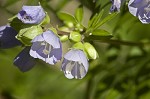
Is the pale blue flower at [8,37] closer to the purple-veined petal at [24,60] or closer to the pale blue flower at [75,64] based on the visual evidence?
the purple-veined petal at [24,60]

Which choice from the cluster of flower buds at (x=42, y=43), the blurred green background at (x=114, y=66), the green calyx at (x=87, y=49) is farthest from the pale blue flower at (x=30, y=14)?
the blurred green background at (x=114, y=66)

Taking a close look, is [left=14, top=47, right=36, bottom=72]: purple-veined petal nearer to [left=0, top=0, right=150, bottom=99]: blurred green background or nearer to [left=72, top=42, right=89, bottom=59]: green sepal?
[left=72, top=42, right=89, bottom=59]: green sepal

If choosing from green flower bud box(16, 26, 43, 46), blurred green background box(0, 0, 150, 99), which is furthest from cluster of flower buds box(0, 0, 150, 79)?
blurred green background box(0, 0, 150, 99)

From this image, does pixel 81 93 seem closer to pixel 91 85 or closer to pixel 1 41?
pixel 91 85

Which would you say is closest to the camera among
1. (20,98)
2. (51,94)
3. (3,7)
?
(3,7)

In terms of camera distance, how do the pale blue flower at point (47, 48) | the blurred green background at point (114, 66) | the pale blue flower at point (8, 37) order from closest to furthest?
the pale blue flower at point (47, 48), the pale blue flower at point (8, 37), the blurred green background at point (114, 66)

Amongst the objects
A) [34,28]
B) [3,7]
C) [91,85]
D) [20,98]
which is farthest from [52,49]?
[20,98]

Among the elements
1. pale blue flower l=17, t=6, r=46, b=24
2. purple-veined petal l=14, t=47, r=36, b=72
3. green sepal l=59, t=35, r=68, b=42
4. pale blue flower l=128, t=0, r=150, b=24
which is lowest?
purple-veined petal l=14, t=47, r=36, b=72
